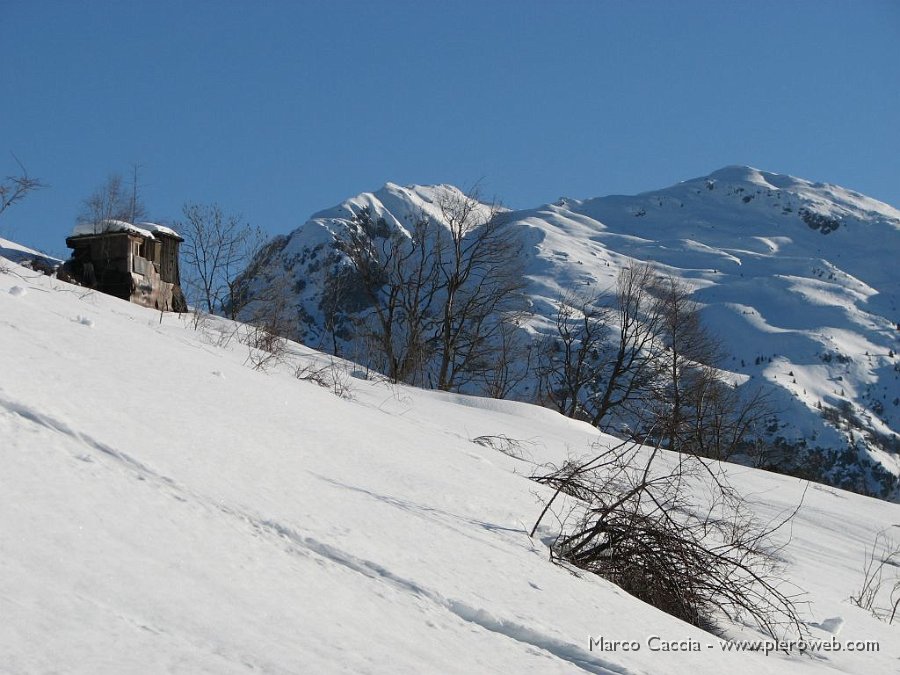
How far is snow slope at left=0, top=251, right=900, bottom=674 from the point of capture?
136 centimetres

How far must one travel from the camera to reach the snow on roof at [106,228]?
13945 mm

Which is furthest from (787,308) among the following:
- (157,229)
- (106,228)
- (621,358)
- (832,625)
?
(832,625)

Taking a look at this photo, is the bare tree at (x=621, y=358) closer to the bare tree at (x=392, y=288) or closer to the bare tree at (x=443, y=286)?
the bare tree at (x=443, y=286)

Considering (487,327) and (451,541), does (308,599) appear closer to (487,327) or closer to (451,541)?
(451,541)

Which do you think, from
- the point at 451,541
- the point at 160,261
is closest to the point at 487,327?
the point at 160,261

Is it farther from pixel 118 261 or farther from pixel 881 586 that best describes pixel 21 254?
pixel 881 586

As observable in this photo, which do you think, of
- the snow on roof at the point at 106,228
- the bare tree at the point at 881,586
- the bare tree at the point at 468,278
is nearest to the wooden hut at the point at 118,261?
the snow on roof at the point at 106,228

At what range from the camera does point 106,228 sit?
1401 centimetres

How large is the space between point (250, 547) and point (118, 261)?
43.2ft

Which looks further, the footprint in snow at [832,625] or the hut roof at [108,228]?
the hut roof at [108,228]

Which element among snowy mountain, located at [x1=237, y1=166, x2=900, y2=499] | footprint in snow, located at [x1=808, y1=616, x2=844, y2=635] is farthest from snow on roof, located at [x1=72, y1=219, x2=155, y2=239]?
snowy mountain, located at [x1=237, y1=166, x2=900, y2=499]

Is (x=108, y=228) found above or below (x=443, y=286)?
below

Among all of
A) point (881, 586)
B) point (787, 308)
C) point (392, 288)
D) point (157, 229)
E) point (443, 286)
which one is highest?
point (787, 308)

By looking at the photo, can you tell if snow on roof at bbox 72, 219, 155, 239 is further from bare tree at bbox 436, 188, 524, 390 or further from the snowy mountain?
the snowy mountain
